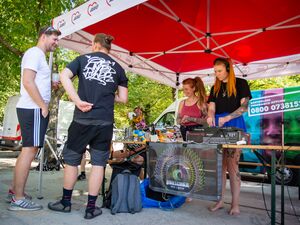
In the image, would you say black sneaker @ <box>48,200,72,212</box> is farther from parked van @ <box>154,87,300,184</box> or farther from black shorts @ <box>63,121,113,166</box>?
parked van @ <box>154,87,300,184</box>

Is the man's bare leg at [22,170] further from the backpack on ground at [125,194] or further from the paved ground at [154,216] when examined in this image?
the backpack on ground at [125,194]

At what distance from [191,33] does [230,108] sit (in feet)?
7.67

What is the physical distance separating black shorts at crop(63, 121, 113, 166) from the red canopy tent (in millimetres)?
1462

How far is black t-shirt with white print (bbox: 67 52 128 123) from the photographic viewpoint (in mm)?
3420

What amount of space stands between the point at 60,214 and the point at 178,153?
142cm

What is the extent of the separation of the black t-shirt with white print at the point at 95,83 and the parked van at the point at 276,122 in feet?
15.1

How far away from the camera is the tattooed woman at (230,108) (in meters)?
3.75

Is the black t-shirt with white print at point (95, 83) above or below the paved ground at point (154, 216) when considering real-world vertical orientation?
above

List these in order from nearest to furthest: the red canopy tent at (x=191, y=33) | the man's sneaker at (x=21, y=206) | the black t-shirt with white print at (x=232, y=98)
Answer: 1. the man's sneaker at (x=21, y=206)
2. the black t-shirt with white print at (x=232, y=98)
3. the red canopy tent at (x=191, y=33)

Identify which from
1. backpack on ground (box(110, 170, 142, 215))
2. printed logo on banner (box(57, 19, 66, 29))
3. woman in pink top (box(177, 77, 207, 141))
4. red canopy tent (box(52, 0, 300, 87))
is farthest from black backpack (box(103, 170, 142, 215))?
printed logo on banner (box(57, 19, 66, 29))

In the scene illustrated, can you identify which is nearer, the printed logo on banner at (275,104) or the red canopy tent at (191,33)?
the red canopy tent at (191,33)

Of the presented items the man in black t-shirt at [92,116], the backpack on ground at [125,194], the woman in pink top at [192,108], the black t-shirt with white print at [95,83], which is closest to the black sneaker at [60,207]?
the man in black t-shirt at [92,116]

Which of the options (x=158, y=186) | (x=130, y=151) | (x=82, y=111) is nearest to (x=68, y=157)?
(x=82, y=111)

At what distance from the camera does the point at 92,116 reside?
3.41 metres
